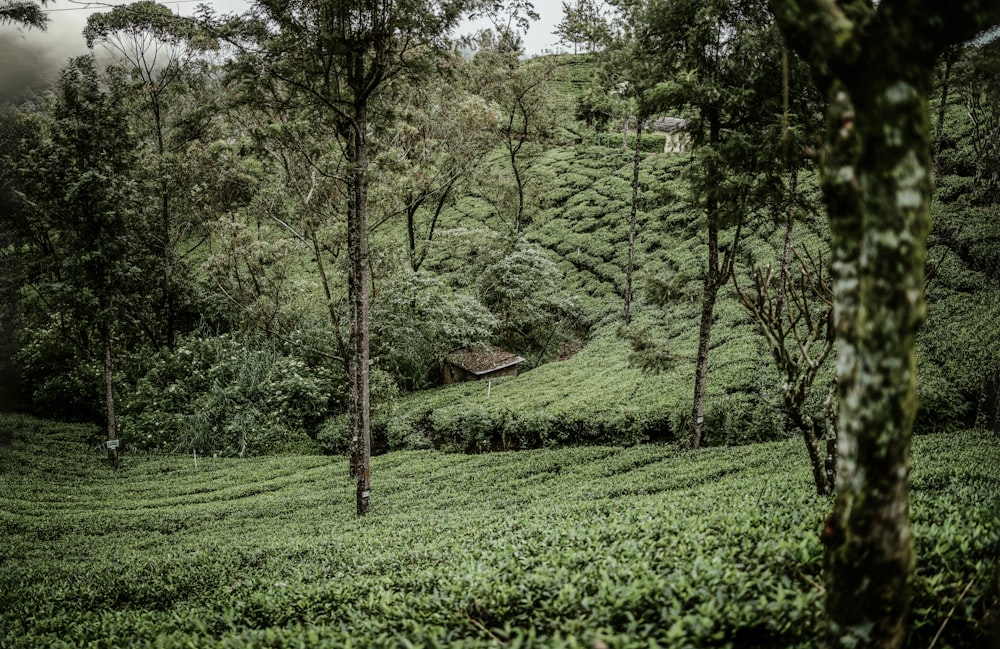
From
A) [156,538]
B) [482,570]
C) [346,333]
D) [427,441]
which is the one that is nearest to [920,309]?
[482,570]

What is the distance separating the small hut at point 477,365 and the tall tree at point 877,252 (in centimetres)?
1753

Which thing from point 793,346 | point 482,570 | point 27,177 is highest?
point 27,177

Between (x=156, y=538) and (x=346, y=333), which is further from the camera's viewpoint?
(x=346, y=333)

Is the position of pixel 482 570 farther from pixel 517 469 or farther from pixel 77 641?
pixel 517 469

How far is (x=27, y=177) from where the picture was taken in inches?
606

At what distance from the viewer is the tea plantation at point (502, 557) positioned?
11.6ft

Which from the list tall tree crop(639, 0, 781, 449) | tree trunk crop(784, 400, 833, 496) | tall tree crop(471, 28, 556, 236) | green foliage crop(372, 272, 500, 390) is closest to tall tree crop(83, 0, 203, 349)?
green foliage crop(372, 272, 500, 390)

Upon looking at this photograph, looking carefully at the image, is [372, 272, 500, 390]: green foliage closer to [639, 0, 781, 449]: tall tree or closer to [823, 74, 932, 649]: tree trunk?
[639, 0, 781, 449]: tall tree

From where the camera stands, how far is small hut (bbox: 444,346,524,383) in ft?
66.7

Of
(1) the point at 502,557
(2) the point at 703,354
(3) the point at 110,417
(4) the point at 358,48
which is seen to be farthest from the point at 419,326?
(1) the point at 502,557

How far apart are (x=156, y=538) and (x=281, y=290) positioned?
13235 mm

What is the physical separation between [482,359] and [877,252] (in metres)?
18.5

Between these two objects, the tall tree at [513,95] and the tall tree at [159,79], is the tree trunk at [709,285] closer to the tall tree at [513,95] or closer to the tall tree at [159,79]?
the tall tree at [513,95]

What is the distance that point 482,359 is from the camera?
20.9 meters
